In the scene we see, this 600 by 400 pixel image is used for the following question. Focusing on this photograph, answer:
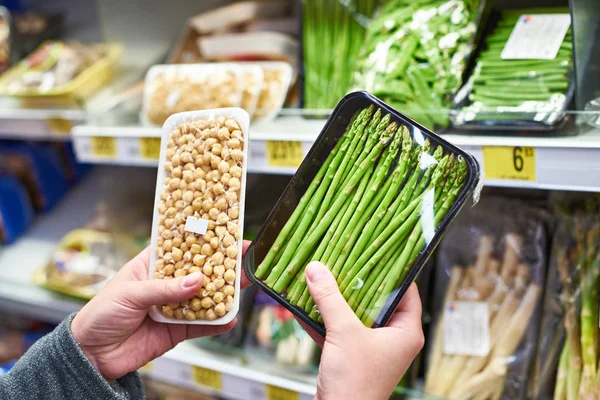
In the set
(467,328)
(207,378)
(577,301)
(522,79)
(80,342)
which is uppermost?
Result: (522,79)

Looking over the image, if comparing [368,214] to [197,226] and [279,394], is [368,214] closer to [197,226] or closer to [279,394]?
[197,226]

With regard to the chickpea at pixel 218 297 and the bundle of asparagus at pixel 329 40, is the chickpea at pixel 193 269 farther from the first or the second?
the bundle of asparagus at pixel 329 40

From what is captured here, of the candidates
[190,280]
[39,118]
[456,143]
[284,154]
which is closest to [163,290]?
[190,280]

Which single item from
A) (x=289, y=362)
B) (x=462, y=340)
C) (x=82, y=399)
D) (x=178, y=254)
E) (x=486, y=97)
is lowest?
(x=289, y=362)

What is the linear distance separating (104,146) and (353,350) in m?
1.07

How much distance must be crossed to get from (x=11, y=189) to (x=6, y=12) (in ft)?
2.39

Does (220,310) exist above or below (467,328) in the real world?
above

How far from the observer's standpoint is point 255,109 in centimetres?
166

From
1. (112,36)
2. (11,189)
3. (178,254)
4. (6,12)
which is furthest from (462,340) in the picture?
(6,12)

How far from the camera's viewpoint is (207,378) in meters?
1.65

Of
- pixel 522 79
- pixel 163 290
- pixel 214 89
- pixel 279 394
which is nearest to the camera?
pixel 163 290

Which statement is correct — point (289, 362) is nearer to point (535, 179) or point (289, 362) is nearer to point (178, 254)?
point (178, 254)

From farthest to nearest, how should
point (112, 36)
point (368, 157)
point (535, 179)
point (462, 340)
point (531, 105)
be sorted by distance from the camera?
point (112, 36) → point (462, 340) → point (531, 105) → point (535, 179) → point (368, 157)

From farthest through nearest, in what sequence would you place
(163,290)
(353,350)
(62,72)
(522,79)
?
1. (62,72)
2. (522,79)
3. (163,290)
4. (353,350)
